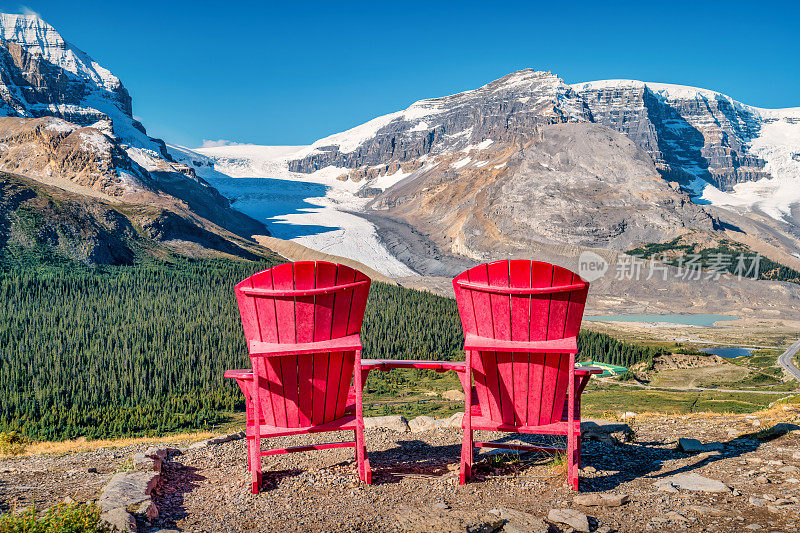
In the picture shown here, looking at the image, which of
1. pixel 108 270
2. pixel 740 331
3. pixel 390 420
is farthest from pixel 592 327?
pixel 390 420

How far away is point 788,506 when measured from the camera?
7.79m

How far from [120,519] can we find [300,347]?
3402 millimetres

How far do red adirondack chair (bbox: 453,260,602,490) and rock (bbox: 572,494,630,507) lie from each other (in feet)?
2.12

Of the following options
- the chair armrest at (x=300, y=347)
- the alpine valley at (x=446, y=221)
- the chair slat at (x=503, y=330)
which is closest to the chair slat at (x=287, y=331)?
the chair armrest at (x=300, y=347)

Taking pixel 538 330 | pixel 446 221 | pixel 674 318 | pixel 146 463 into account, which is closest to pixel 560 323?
pixel 538 330

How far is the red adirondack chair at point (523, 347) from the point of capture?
30.2ft

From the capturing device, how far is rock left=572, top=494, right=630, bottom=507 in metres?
8.36

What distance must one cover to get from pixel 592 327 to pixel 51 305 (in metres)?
67.4

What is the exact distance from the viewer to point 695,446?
1184 centimetres

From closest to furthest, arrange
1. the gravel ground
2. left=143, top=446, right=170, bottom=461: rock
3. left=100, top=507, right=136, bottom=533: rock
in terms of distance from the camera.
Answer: left=100, top=507, right=136, bottom=533: rock < the gravel ground < left=143, top=446, right=170, bottom=461: rock

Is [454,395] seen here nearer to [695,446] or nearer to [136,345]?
[136,345]

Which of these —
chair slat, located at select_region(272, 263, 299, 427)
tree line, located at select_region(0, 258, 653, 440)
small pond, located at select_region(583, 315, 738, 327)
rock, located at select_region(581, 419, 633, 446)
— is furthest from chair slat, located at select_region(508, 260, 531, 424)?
small pond, located at select_region(583, 315, 738, 327)

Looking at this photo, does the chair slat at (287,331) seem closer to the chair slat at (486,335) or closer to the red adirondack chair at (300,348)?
the red adirondack chair at (300,348)

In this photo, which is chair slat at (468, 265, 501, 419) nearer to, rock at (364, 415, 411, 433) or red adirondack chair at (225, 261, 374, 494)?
red adirondack chair at (225, 261, 374, 494)
